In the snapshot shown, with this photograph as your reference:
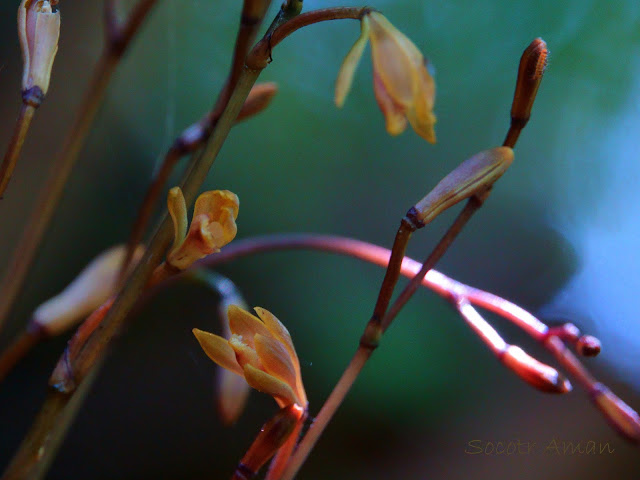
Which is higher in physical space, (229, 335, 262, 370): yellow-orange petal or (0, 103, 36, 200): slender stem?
(0, 103, 36, 200): slender stem

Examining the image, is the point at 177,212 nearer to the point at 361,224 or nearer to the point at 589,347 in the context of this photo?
the point at 589,347

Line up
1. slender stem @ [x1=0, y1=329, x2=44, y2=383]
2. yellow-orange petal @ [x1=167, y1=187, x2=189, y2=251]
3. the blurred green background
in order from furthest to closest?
the blurred green background, slender stem @ [x1=0, y1=329, x2=44, y2=383], yellow-orange petal @ [x1=167, y1=187, x2=189, y2=251]

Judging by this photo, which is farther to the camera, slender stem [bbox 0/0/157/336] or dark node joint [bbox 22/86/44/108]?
slender stem [bbox 0/0/157/336]

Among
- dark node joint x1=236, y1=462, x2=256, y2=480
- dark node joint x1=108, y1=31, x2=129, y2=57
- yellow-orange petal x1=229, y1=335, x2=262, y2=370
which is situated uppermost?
dark node joint x1=108, y1=31, x2=129, y2=57

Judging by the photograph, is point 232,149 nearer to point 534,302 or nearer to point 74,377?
point 534,302

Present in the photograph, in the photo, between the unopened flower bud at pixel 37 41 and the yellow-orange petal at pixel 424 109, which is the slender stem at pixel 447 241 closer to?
the yellow-orange petal at pixel 424 109

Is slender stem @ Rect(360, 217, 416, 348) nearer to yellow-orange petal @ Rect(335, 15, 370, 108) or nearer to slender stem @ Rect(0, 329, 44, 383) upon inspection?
yellow-orange petal @ Rect(335, 15, 370, 108)

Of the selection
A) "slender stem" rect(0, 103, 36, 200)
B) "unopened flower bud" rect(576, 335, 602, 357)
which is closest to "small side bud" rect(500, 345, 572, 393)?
"unopened flower bud" rect(576, 335, 602, 357)

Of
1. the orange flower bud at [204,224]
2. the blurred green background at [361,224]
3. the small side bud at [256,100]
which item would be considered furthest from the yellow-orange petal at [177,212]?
the blurred green background at [361,224]

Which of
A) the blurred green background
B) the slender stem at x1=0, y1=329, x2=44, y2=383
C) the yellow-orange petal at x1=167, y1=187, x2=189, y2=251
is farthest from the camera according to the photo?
the blurred green background
